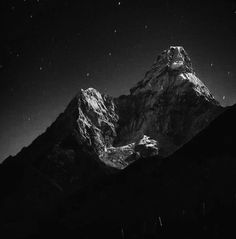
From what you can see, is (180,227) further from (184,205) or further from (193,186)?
(193,186)

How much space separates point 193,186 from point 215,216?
4333 cm

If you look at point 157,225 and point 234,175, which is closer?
point 157,225

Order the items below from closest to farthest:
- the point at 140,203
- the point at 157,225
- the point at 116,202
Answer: the point at 157,225
the point at 140,203
the point at 116,202

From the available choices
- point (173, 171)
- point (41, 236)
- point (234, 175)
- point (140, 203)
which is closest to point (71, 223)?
point (41, 236)

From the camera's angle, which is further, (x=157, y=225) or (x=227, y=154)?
(x=227, y=154)

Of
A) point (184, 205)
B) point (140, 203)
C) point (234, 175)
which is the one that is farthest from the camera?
point (140, 203)

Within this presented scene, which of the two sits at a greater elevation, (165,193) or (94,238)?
(165,193)

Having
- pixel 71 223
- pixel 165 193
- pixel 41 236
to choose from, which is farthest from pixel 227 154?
pixel 41 236

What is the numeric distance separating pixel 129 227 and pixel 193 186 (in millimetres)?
40157

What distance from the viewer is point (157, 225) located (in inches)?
5364

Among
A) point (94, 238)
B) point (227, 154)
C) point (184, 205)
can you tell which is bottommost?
point (94, 238)

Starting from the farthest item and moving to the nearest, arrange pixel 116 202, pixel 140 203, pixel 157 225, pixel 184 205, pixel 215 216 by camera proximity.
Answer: pixel 116 202
pixel 140 203
pixel 184 205
pixel 157 225
pixel 215 216

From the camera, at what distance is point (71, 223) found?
180000 millimetres

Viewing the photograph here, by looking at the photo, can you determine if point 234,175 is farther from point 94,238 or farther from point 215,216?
point 94,238
